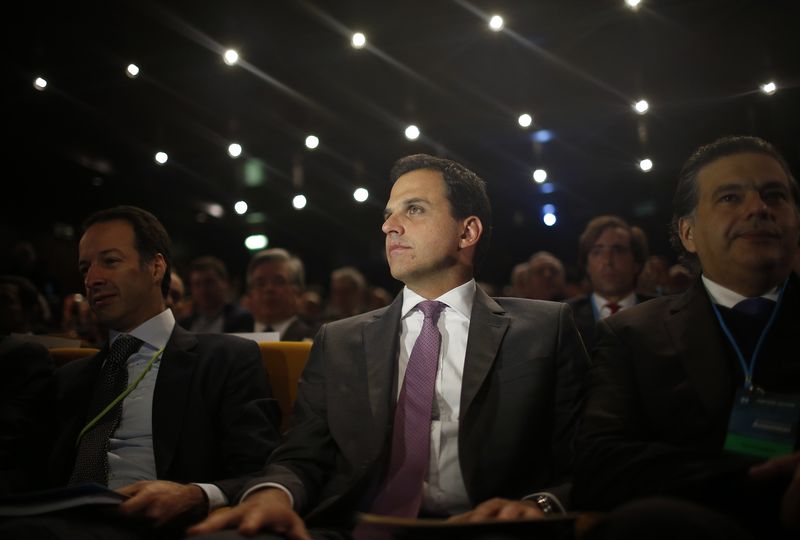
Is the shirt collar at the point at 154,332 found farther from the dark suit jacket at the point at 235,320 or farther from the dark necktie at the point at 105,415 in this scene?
the dark suit jacket at the point at 235,320

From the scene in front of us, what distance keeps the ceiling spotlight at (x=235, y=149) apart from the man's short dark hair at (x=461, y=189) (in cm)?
524

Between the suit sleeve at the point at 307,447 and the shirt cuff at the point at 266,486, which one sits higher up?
the suit sleeve at the point at 307,447

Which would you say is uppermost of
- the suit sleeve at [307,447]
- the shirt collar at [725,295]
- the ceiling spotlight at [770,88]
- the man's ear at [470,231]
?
the ceiling spotlight at [770,88]

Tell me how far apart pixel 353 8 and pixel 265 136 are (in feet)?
8.94

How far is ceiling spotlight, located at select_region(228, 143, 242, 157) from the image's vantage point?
6.99m

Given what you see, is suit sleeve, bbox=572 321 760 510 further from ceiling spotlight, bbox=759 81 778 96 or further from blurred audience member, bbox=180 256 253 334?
ceiling spotlight, bbox=759 81 778 96

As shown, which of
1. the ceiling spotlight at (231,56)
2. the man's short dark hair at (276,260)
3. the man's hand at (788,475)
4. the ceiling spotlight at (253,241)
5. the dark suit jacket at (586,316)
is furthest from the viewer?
the ceiling spotlight at (253,241)

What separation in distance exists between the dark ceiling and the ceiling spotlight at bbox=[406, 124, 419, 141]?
0.31ft

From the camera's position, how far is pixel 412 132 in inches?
255

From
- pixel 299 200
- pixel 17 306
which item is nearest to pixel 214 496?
pixel 17 306

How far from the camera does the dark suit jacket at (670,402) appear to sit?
1.37 metres

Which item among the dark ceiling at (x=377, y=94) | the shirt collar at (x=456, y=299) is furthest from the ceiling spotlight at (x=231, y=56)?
the shirt collar at (x=456, y=299)

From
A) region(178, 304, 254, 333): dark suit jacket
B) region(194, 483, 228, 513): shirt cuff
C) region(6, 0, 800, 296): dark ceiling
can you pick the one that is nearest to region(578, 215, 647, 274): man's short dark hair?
region(6, 0, 800, 296): dark ceiling

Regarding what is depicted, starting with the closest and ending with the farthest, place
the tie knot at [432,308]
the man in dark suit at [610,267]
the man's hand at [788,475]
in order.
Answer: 1. the man's hand at [788,475]
2. the tie knot at [432,308]
3. the man in dark suit at [610,267]
